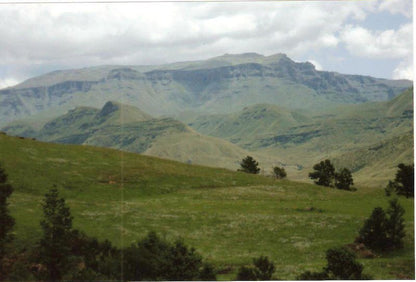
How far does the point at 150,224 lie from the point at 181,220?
5.24 metres

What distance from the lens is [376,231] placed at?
146 ft

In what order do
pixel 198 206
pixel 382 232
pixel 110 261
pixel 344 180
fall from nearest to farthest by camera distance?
pixel 110 261 < pixel 382 232 < pixel 198 206 < pixel 344 180

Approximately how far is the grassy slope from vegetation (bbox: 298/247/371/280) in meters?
4.18

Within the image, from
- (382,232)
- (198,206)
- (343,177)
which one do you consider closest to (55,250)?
(382,232)

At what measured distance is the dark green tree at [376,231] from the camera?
4412 centimetres

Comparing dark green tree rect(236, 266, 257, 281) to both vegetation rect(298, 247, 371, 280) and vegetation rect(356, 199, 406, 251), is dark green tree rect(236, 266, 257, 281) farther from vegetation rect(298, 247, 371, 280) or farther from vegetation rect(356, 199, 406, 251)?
vegetation rect(356, 199, 406, 251)

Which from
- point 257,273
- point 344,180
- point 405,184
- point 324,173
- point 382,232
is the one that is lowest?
point 257,273

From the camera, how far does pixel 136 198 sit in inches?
2938

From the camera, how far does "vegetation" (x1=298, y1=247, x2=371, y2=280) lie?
3019cm

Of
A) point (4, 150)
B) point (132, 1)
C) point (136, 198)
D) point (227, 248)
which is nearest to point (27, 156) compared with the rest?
point (4, 150)

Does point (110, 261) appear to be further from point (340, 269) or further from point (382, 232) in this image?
point (382, 232)

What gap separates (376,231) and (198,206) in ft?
103

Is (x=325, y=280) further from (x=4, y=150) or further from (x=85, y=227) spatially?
(x=4, y=150)

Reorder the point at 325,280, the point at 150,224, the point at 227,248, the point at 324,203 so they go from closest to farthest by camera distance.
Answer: the point at 325,280 < the point at 227,248 < the point at 150,224 < the point at 324,203
